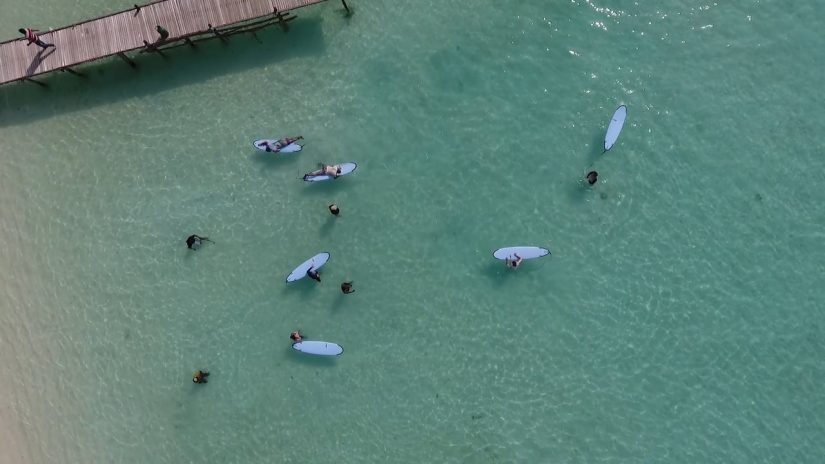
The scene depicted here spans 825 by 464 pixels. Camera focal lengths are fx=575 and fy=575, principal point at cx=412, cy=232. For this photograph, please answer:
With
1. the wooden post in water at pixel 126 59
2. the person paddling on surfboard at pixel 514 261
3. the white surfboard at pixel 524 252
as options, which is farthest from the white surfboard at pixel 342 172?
the wooden post in water at pixel 126 59

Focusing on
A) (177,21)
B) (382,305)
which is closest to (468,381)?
(382,305)

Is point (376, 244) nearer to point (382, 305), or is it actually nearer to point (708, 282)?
→ point (382, 305)

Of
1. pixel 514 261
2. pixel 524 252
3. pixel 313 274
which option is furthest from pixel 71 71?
pixel 524 252

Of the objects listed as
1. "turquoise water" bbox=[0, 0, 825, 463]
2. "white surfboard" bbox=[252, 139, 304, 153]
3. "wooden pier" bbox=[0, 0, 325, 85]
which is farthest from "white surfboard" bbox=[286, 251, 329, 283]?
"wooden pier" bbox=[0, 0, 325, 85]

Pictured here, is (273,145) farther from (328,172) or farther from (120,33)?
(120,33)

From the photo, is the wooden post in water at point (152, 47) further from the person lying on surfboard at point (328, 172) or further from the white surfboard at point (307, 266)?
the white surfboard at point (307, 266)

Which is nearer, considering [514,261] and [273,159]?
[514,261]

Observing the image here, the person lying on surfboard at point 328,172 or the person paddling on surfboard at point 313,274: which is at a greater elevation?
the person lying on surfboard at point 328,172
